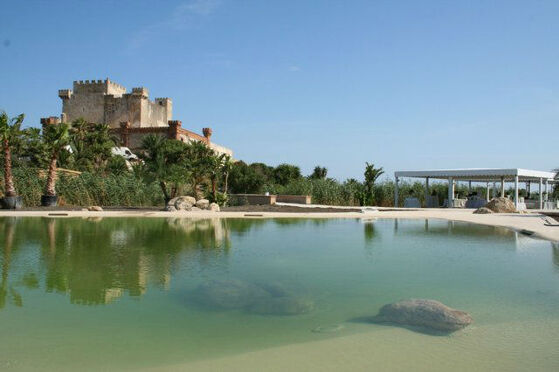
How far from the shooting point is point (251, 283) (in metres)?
6.90

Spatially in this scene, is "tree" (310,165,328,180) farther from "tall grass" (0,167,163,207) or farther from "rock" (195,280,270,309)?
"rock" (195,280,270,309)

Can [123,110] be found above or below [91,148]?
above

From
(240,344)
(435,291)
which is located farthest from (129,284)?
(435,291)

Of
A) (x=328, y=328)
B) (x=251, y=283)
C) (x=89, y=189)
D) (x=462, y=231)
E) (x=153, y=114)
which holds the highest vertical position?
(x=153, y=114)

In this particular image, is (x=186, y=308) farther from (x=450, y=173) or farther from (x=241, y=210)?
(x=450, y=173)

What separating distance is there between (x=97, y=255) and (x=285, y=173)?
4272 cm

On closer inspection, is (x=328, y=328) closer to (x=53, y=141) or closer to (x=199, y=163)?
(x=53, y=141)

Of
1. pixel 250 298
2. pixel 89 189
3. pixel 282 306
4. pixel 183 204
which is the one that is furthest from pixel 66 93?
pixel 282 306

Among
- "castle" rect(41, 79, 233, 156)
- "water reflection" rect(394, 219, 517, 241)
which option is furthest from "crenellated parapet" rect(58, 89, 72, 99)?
"water reflection" rect(394, 219, 517, 241)

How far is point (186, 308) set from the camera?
18.6 feet

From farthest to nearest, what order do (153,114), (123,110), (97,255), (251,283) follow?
(153,114) → (123,110) → (97,255) → (251,283)

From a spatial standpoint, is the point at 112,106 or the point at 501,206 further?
the point at 112,106

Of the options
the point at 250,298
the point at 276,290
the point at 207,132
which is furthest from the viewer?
the point at 207,132

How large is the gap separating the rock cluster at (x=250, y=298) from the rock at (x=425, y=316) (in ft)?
3.09
